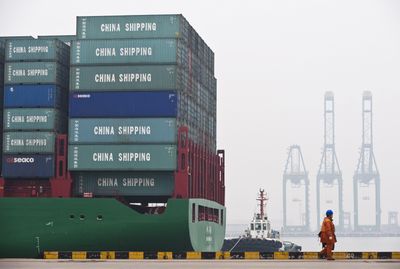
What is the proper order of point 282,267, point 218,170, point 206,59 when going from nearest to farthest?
point 282,267 < point 206,59 < point 218,170

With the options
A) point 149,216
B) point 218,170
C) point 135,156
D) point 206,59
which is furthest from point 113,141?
point 218,170

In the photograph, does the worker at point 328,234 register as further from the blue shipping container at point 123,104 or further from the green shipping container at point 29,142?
the green shipping container at point 29,142

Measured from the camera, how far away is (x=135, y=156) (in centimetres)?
5428

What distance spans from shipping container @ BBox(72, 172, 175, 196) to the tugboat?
129 ft

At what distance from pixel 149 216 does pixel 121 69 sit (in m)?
9.73

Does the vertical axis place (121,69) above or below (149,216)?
above

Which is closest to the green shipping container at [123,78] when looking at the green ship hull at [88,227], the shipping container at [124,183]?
the shipping container at [124,183]

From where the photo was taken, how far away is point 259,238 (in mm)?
95938

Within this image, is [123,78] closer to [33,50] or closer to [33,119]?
[33,119]

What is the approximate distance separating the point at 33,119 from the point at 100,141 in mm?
4948

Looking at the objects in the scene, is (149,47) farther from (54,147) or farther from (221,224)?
(221,224)

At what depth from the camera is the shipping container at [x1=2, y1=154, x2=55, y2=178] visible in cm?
5556

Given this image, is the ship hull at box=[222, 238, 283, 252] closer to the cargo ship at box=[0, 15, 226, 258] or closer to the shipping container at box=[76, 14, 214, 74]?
the cargo ship at box=[0, 15, 226, 258]

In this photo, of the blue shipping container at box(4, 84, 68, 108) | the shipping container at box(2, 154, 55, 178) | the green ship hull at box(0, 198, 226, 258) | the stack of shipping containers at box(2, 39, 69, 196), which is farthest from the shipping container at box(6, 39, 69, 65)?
the green ship hull at box(0, 198, 226, 258)
